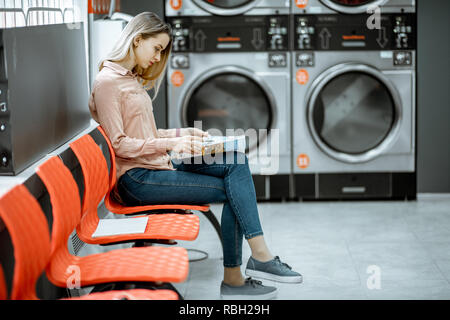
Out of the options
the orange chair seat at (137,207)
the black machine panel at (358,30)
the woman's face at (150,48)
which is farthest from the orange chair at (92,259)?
the black machine panel at (358,30)

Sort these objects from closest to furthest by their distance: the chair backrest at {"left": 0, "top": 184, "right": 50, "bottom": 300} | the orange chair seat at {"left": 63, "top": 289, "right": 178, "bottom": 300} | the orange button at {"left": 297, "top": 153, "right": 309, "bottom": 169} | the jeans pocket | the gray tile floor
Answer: the chair backrest at {"left": 0, "top": 184, "right": 50, "bottom": 300} → the orange chair seat at {"left": 63, "top": 289, "right": 178, "bottom": 300} → the jeans pocket → the gray tile floor → the orange button at {"left": 297, "top": 153, "right": 309, "bottom": 169}

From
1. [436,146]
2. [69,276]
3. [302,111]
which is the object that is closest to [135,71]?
[69,276]

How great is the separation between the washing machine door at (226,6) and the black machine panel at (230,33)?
0.04 m

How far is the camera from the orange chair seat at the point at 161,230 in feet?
7.66

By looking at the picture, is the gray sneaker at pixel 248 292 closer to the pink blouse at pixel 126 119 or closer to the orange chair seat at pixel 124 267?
the pink blouse at pixel 126 119

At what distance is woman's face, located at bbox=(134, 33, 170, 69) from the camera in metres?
2.85

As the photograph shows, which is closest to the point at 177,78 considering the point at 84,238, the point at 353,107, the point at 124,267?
the point at 353,107

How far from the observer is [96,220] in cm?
258

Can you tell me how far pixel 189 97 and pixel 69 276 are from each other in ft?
8.98

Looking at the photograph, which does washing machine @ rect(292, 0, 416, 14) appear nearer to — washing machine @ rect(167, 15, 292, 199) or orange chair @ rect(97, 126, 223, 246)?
washing machine @ rect(167, 15, 292, 199)

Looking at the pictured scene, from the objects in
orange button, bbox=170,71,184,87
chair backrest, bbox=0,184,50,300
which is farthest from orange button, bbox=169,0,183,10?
chair backrest, bbox=0,184,50,300

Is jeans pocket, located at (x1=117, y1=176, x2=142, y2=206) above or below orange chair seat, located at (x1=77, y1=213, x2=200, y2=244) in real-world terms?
above

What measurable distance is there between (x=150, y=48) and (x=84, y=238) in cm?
92
